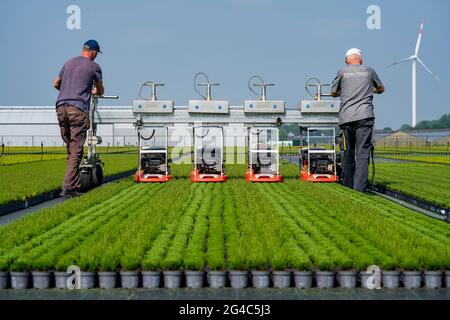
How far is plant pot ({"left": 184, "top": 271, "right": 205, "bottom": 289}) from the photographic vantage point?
4.39 metres

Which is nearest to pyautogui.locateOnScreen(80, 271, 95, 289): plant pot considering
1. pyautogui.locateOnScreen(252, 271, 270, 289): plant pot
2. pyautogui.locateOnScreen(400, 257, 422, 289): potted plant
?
pyautogui.locateOnScreen(252, 271, 270, 289): plant pot

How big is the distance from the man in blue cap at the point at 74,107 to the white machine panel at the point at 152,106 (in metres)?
3.90

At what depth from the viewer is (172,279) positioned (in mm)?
4402

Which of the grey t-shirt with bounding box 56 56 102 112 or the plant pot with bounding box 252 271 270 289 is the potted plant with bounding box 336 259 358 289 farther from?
the grey t-shirt with bounding box 56 56 102 112

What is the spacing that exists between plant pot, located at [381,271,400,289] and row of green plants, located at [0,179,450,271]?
0.36 feet

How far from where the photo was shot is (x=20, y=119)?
7812 centimetres

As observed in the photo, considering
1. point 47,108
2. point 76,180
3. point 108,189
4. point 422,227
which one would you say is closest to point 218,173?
point 108,189

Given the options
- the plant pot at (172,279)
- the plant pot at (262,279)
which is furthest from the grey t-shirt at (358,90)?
the plant pot at (172,279)

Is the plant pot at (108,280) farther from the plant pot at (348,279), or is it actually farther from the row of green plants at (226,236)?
the plant pot at (348,279)

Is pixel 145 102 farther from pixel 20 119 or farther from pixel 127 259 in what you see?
pixel 20 119

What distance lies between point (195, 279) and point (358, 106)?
7492mm

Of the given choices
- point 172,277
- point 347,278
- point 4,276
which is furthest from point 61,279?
point 347,278

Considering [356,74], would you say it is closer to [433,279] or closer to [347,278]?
[433,279]
